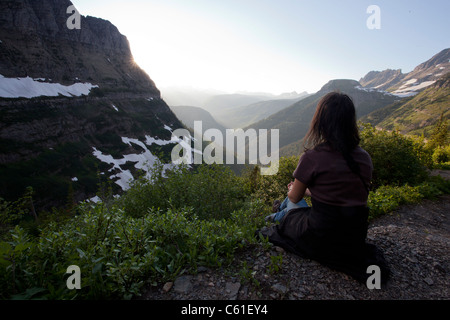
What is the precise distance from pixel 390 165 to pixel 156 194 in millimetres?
11847

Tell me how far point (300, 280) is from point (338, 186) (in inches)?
66.7

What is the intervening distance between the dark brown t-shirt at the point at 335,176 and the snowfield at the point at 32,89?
9227 cm

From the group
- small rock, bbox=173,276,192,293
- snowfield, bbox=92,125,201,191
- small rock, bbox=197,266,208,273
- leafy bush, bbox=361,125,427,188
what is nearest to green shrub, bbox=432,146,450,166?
leafy bush, bbox=361,125,427,188

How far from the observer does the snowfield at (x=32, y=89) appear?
6596cm

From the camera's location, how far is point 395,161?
422 inches

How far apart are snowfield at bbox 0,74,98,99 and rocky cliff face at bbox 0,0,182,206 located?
28cm

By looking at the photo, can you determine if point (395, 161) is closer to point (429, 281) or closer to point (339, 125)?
point (429, 281)

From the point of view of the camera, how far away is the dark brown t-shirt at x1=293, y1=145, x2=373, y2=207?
3024mm

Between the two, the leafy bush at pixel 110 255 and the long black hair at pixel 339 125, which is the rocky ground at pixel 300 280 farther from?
the long black hair at pixel 339 125

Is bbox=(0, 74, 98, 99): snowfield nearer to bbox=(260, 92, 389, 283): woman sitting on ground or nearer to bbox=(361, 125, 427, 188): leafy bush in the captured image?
bbox=(260, 92, 389, 283): woman sitting on ground

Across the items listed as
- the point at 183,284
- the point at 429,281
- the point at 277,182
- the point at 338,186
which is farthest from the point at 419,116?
the point at 183,284

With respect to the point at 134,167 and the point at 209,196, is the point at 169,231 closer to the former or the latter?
the point at 209,196

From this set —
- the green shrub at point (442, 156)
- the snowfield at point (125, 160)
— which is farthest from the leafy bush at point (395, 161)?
the snowfield at point (125, 160)
